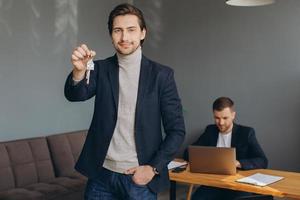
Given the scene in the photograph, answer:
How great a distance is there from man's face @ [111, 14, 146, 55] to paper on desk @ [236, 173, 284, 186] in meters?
1.48

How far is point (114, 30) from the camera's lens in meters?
1.52

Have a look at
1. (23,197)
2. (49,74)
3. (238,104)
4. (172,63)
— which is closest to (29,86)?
(49,74)

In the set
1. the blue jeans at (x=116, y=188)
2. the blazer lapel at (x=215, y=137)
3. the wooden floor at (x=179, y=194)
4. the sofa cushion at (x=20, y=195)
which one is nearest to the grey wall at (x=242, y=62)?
the wooden floor at (x=179, y=194)

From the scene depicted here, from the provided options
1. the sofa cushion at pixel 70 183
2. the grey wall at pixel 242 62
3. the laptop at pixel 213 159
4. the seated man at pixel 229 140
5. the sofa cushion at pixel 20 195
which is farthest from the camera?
the grey wall at pixel 242 62

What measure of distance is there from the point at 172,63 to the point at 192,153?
2211 mm

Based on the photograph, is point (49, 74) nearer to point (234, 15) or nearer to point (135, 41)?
point (234, 15)

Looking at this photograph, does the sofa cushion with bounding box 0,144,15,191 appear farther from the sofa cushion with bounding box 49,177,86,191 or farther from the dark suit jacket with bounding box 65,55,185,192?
the dark suit jacket with bounding box 65,55,185,192

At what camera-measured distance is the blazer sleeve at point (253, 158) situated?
121 inches

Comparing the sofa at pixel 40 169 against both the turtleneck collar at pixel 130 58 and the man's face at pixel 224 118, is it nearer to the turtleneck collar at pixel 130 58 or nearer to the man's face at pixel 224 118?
the man's face at pixel 224 118

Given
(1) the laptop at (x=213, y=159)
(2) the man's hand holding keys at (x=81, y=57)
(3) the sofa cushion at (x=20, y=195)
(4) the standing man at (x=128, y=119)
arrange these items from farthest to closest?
(3) the sofa cushion at (x=20, y=195) → (1) the laptop at (x=213, y=159) → (4) the standing man at (x=128, y=119) → (2) the man's hand holding keys at (x=81, y=57)

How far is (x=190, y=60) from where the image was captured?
483cm

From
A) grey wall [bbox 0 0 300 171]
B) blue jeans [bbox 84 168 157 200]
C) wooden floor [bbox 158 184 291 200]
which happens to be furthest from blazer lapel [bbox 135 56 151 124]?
wooden floor [bbox 158 184 291 200]

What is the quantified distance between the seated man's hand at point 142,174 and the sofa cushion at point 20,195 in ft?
6.37

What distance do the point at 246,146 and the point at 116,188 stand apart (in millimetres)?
2014
